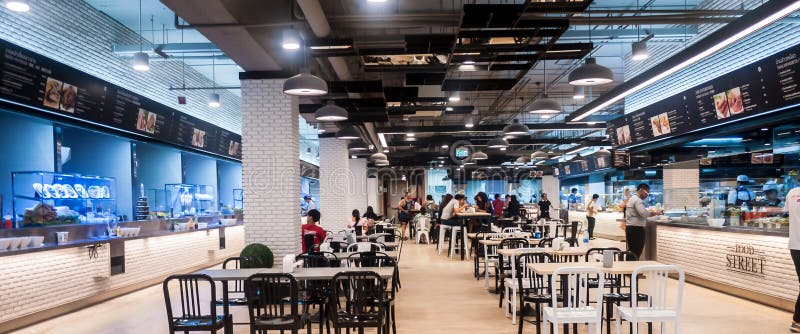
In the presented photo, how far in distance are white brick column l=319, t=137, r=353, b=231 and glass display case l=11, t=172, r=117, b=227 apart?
6896 millimetres

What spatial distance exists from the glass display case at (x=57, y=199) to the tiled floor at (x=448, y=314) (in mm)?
1410

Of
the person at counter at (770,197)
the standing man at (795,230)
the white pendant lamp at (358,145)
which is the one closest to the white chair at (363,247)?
the standing man at (795,230)

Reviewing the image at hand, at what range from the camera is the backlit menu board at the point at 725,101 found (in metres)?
7.63

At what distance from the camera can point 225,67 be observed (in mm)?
14000

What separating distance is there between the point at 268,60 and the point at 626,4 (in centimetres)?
583

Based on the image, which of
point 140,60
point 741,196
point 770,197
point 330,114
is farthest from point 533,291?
point 140,60

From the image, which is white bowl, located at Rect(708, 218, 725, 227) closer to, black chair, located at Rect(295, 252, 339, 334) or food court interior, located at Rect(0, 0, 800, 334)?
food court interior, located at Rect(0, 0, 800, 334)

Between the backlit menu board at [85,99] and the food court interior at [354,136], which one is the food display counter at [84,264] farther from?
the backlit menu board at [85,99]

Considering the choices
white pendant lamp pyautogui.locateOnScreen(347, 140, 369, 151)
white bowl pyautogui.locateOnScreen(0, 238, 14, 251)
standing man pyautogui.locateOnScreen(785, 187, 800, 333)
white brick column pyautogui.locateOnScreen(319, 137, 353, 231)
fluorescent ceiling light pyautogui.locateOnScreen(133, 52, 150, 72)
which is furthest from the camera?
white pendant lamp pyautogui.locateOnScreen(347, 140, 369, 151)

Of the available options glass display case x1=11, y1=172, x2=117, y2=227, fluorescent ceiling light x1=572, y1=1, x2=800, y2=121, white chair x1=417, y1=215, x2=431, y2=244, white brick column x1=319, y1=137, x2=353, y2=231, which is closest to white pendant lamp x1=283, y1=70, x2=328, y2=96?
glass display case x1=11, y1=172, x2=117, y2=227

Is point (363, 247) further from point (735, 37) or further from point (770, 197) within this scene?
point (770, 197)

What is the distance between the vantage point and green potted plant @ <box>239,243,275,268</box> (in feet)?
23.9

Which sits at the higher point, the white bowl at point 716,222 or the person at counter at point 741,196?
the person at counter at point 741,196

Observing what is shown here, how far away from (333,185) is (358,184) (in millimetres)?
5590
